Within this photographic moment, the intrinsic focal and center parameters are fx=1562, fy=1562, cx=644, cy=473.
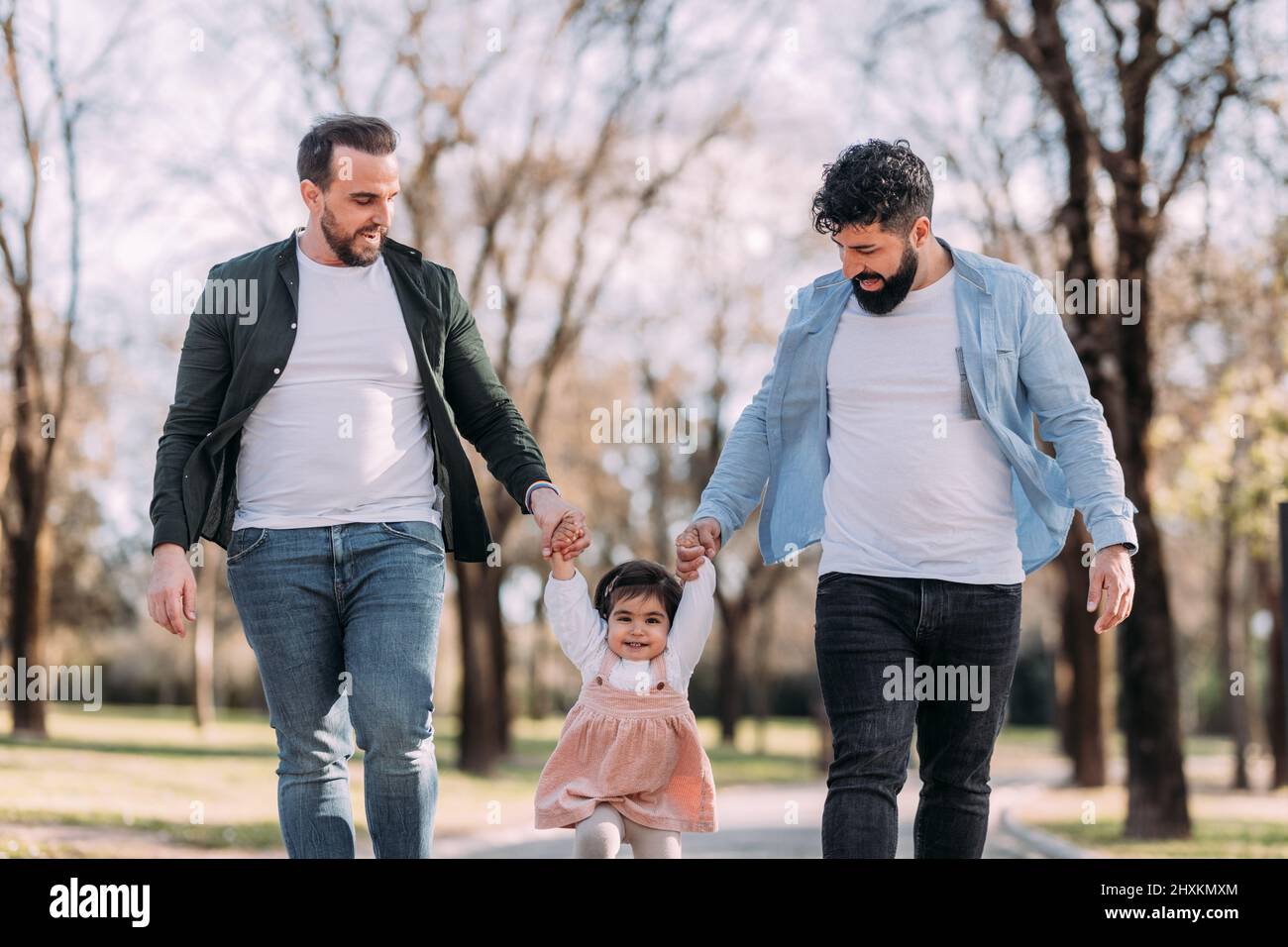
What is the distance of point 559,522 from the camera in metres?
4.33

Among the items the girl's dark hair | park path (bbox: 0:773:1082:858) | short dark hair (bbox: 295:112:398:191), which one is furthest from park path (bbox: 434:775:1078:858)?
short dark hair (bbox: 295:112:398:191)

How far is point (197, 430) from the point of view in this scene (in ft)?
14.3

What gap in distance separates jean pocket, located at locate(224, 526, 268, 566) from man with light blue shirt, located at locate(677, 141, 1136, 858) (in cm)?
118

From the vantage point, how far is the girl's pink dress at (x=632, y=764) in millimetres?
4551

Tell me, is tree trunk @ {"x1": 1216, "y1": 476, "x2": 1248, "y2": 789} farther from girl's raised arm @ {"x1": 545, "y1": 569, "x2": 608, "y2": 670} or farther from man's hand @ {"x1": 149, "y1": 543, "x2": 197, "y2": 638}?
man's hand @ {"x1": 149, "y1": 543, "x2": 197, "y2": 638}

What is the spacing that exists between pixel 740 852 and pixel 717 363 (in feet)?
53.7

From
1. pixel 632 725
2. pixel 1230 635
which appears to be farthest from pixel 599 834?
pixel 1230 635

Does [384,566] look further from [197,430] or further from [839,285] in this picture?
[839,285]

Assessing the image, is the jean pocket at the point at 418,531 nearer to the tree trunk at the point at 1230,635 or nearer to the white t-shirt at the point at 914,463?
the white t-shirt at the point at 914,463

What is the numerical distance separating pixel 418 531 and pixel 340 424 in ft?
1.18

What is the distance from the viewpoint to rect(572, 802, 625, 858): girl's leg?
175 inches

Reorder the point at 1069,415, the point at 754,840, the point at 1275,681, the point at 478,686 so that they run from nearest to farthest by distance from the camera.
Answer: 1. the point at 1069,415
2. the point at 754,840
3. the point at 478,686
4. the point at 1275,681

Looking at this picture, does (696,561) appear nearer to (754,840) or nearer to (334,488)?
(334,488)
